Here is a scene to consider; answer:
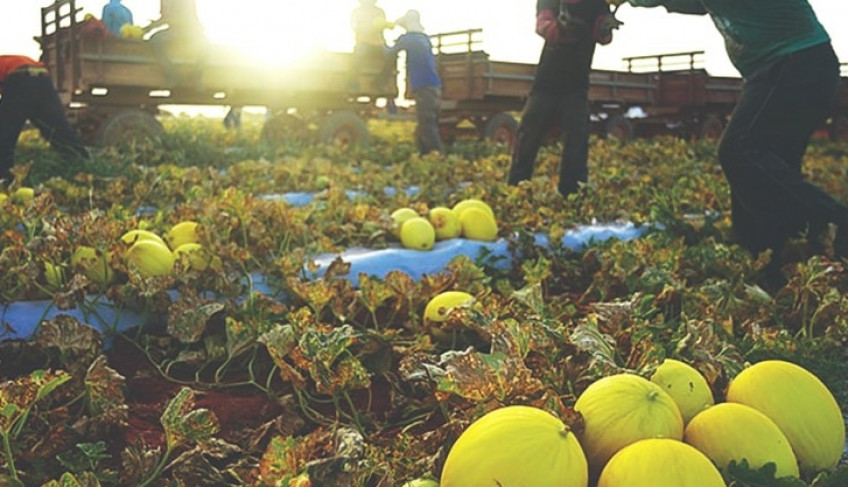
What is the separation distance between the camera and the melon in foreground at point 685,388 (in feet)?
6.13

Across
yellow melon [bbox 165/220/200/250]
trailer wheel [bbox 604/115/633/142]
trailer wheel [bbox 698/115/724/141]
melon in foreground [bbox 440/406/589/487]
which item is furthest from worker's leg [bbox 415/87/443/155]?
melon in foreground [bbox 440/406/589/487]

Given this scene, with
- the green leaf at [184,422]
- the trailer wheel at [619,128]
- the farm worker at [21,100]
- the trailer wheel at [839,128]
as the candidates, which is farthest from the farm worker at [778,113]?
the trailer wheel at [839,128]

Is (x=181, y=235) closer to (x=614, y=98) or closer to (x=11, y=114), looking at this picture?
(x=11, y=114)

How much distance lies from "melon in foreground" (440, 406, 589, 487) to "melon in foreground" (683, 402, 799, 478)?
1.07 ft

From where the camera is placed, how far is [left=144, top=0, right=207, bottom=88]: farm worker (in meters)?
11.4

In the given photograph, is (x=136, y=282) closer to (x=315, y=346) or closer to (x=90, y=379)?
(x=90, y=379)

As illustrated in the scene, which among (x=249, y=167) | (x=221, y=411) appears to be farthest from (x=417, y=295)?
(x=249, y=167)

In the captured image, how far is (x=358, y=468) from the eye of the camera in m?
1.59

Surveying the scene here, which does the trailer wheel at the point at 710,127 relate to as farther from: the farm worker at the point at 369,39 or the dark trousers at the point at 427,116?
the dark trousers at the point at 427,116

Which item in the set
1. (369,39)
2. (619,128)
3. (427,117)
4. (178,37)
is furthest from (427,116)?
(619,128)

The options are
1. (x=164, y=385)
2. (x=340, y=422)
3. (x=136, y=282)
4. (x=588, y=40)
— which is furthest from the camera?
(x=588, y=40)

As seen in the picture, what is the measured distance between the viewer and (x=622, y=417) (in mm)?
1629

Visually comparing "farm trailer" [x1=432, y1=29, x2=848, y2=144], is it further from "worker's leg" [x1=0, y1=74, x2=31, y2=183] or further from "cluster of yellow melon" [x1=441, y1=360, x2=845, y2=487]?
"cluster of yellow melon" [x1=441, y1=360, x2=845, y2=487]

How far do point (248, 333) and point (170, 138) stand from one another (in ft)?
27.9
